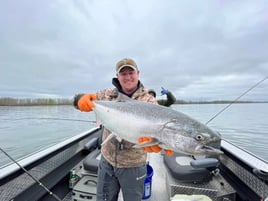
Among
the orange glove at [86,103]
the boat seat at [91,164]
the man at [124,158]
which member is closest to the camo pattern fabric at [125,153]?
the man at [124,158]

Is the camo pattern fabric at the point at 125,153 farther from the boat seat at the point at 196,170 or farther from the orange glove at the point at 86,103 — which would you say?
the boat seat at the point at 196,170

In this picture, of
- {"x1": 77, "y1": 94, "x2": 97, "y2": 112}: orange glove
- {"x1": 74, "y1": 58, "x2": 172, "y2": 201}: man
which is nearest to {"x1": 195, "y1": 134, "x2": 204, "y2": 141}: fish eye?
{"x1": 74, "y1": 58, "x2": 172, "y2": 201}: man

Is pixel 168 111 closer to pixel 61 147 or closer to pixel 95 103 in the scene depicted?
pixel 95 103

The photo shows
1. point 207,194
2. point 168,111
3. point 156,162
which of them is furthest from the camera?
point 156,162

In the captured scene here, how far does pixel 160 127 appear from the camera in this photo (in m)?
1.27

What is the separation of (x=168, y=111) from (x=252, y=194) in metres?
1.65

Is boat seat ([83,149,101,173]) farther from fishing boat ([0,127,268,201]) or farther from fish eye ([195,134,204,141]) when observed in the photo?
fish eye ([195,134,204,141])

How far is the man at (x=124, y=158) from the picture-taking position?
1604 mm

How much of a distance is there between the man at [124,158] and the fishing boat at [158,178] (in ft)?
2.37

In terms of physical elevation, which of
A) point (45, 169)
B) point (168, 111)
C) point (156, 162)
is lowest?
point (156, 162)

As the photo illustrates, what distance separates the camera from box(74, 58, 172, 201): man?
1604 mm

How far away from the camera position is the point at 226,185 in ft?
8.54

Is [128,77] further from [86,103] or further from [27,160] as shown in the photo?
[27,160]

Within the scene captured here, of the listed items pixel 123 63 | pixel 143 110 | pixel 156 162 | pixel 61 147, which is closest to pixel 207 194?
pixel 156 162
